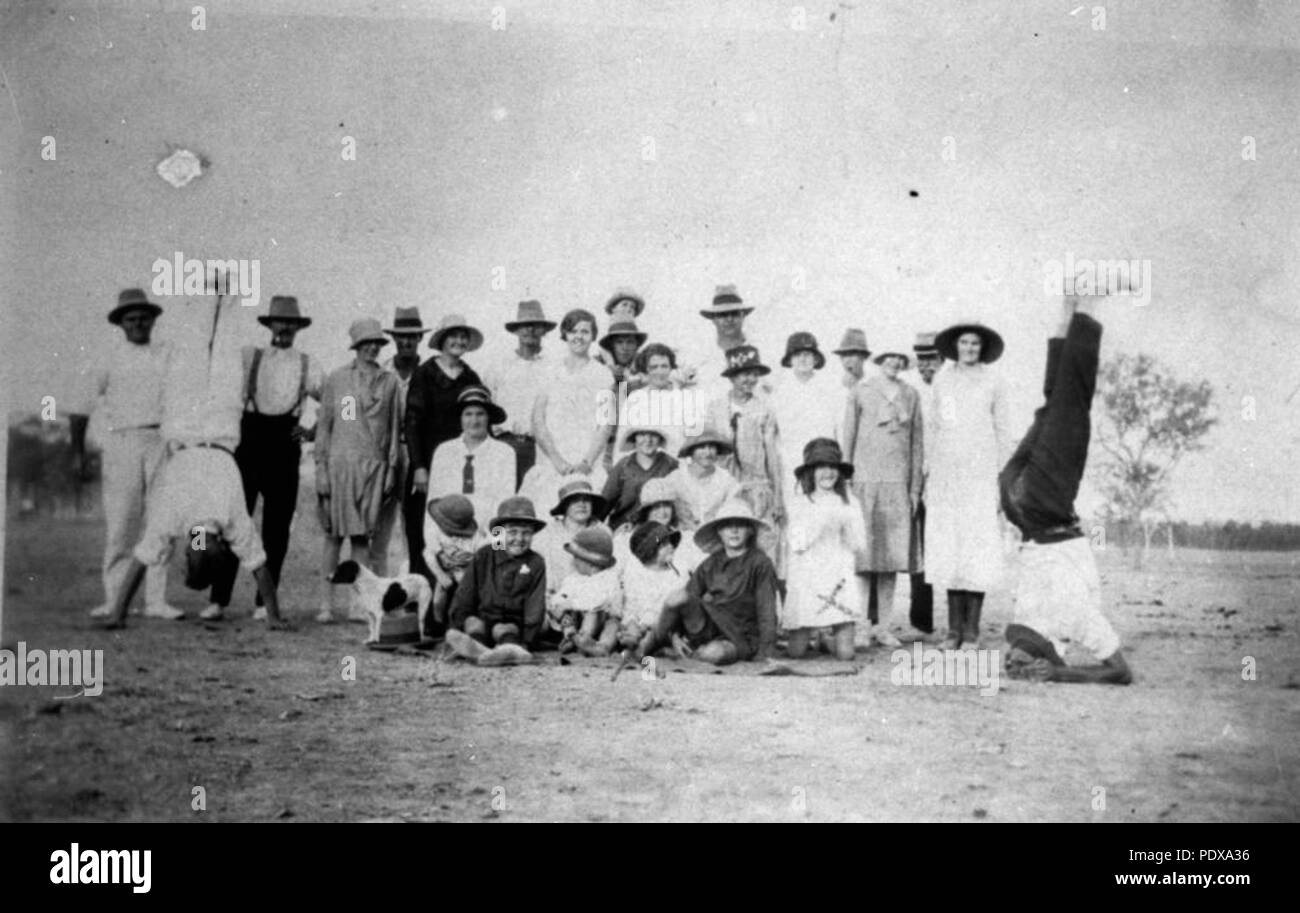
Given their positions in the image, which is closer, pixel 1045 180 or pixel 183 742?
pixel 183 742

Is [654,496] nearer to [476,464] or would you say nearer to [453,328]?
[476,464]

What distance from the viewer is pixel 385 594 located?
559 centimetres

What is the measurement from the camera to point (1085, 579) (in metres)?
5.73

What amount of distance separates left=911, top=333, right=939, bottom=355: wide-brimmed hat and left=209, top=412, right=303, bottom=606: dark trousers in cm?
282

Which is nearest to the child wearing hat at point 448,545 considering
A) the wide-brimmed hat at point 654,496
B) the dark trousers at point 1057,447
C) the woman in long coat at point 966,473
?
the wide-brimmed hat at point 654,496

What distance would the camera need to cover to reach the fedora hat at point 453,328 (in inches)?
223

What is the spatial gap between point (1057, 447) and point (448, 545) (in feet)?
9.15

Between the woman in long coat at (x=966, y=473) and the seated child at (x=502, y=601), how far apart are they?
1791mm

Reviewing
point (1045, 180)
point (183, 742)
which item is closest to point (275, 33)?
point (183, 742)

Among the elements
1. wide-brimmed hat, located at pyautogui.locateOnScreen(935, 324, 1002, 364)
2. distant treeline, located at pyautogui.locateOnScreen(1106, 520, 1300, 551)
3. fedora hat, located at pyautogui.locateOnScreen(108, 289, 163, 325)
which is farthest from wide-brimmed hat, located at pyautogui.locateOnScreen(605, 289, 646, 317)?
distant treeline, located at pyautogui.locateOnScreen(1106, 520, 1300, 551)

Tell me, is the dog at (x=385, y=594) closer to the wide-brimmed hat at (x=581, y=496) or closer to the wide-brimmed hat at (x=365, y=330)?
the wide-brimmed hat at (x=581, y=496)

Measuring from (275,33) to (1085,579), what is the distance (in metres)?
4.40

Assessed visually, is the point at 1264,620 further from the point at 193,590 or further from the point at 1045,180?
the point at 193,590

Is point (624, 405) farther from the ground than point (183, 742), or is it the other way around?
point (624, 405)
